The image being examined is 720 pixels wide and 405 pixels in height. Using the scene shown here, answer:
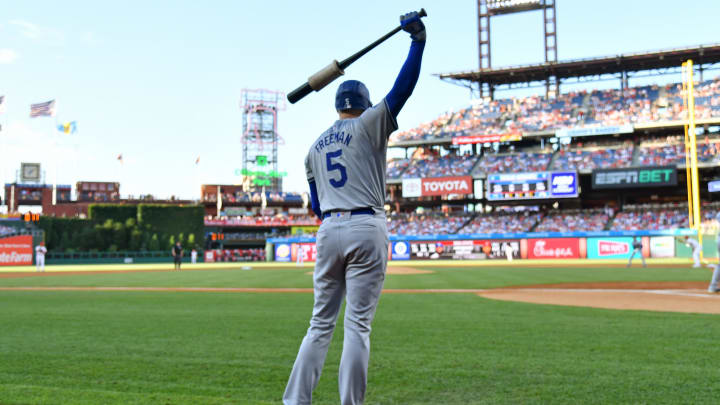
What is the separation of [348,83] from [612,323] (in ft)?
19.3

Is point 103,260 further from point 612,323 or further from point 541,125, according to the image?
point 612,323

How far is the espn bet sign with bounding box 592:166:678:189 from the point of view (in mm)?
40969

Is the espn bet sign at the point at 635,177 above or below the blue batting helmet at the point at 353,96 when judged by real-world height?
above

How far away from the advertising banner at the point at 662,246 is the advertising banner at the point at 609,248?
1.35 meters

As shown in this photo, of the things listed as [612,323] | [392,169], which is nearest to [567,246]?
[392,169]

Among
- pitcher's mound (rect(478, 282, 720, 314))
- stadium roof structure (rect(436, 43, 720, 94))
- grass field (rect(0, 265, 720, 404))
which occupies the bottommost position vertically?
pitcher's mound (rect(478, 282, 720, 314))

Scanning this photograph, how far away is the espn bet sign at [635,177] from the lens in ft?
134

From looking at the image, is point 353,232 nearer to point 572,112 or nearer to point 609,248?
point 609,248

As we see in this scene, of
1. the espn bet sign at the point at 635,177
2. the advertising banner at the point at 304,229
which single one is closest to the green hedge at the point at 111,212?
the advertising banner at the point at 304,229

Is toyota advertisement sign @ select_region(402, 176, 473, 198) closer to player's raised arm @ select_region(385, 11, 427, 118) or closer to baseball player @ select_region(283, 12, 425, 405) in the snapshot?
baseball player @ select_region(283, 12, 425, 405)

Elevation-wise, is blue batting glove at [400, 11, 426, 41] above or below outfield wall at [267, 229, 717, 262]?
above

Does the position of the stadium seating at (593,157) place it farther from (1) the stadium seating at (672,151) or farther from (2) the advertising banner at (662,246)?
(2) the advertising banner at (662,246)

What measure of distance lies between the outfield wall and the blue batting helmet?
35.2 m

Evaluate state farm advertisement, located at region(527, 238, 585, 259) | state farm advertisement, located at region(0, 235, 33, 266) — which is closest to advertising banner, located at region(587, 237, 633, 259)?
state farm advertisement, located at region(527, 238, 585, 259)
